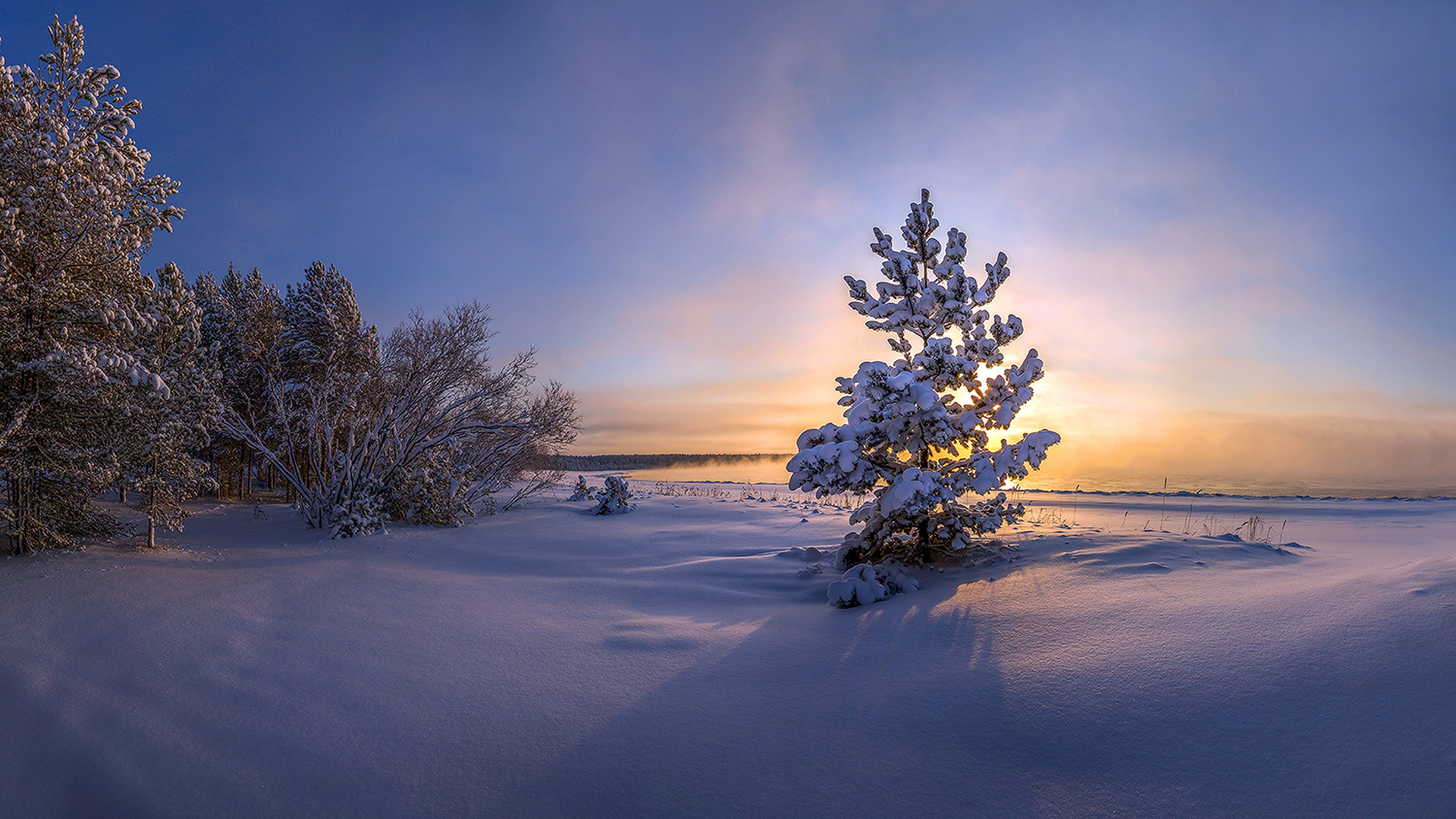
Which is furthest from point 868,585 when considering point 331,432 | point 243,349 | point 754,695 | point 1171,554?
point 243,349

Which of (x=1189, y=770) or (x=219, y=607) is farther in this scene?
(x=219, y=607)

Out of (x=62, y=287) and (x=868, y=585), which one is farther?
(x=62, y=287)

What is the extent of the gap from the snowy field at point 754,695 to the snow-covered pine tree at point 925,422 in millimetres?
873

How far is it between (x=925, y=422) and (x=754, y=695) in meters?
3.72

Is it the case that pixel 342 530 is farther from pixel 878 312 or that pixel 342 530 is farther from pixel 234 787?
pixel 878 312

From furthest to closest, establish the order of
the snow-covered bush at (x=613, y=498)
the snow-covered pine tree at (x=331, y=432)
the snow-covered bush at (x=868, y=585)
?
1. the snow-covered bush at (x=613, y=498)
2. the snow-covered pine tree at (x=331, y=432)
3. the snow-covered bush at (x=868, y=585)

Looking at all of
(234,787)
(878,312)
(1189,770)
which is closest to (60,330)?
(234,787)

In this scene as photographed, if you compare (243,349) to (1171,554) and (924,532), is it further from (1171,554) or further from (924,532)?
(1171,554)

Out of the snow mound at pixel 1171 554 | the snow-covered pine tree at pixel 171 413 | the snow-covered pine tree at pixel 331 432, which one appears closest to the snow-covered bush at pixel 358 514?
the snow-covered pine tree at pixel 331 432

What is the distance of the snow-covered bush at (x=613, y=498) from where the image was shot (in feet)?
48.4

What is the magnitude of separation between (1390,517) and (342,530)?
22434 mm

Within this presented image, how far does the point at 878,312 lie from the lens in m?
7.24

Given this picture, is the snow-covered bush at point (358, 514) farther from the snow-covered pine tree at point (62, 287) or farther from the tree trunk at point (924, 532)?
the tree trunk at point (924, 532)

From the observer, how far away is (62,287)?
7234mm
